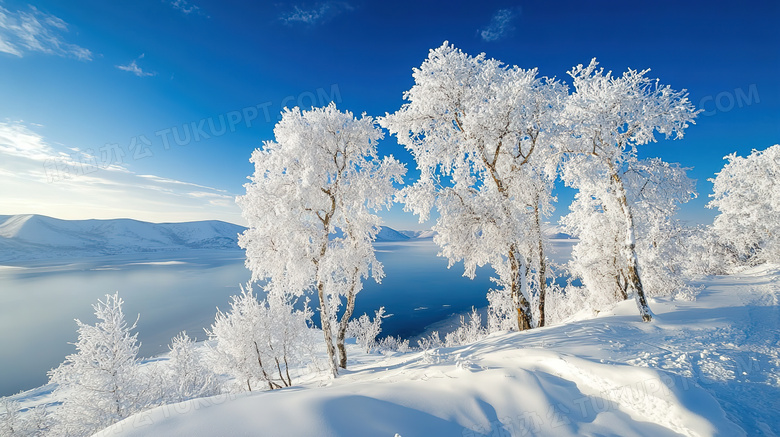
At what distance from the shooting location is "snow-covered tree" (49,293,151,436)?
10961 millimetres

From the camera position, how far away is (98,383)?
11141 mm

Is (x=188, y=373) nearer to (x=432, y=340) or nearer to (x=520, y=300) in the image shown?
(x=520, y=300)

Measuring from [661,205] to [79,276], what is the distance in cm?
17074

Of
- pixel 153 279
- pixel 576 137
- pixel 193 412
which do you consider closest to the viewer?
pixel 193 412

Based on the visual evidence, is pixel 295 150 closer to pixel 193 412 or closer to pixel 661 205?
pixel 193 412

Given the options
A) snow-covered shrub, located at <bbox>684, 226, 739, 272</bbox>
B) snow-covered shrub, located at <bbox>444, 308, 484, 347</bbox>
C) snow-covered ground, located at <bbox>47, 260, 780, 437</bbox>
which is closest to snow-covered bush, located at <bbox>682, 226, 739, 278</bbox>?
snow-covered shrub, located at <bbox>684, 226, 739, 272</bbox>

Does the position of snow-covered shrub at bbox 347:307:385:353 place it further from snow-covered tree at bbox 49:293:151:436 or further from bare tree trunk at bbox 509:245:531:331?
bare tree trunk at bbox 509:245:531:331

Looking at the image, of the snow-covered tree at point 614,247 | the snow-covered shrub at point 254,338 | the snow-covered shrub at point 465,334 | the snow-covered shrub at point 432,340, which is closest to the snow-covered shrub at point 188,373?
the snow-covered shrub at point 254,338

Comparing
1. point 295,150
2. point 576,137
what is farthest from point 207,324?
point 576,137

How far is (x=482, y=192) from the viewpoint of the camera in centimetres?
1064

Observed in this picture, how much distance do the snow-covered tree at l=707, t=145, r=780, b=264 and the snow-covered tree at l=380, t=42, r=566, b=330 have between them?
21.7 metres

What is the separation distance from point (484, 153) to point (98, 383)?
58.6ft

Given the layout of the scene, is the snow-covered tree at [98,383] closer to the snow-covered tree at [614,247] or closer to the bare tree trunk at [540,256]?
the bare tree trunk at [540,256]

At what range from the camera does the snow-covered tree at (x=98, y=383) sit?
36.0 ft
